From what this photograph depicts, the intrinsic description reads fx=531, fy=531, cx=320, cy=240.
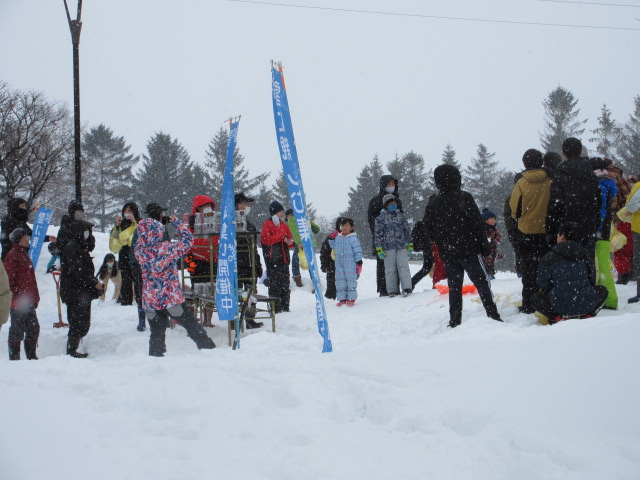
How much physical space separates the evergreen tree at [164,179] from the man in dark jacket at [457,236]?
1651 inches

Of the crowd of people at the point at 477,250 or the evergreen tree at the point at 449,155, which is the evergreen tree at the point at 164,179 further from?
the crowd of people at the point at 477,250

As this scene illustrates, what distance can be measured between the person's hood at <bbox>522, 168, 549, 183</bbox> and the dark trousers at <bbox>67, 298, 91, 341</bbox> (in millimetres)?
6282

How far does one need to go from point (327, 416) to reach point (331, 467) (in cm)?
59

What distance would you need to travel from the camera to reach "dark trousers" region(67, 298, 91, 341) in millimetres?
7562

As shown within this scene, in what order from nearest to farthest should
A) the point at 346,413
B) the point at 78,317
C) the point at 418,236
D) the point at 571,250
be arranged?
the point at 346,413, the point at 571,250, the point at 78,317, the point at 418,236

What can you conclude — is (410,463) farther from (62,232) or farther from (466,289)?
→ (62,232)

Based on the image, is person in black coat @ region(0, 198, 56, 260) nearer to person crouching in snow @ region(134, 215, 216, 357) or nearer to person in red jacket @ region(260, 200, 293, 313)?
person in red jacket @ region(260, 200, 293, 313)

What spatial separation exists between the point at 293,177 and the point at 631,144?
40862 mm

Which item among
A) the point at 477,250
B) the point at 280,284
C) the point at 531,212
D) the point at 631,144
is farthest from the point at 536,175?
the point at 631,144

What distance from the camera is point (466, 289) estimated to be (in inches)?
340

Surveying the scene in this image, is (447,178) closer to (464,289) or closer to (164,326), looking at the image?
(464,289)

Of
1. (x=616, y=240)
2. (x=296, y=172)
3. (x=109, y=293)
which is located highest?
(x=296, y=172)

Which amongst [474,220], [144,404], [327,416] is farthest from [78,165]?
[327,416]

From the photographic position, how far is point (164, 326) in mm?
6492
